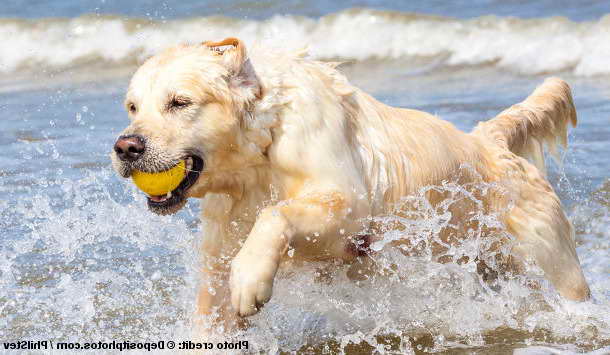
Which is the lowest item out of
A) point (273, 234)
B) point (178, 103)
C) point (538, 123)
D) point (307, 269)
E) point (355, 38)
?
point (355, 38)

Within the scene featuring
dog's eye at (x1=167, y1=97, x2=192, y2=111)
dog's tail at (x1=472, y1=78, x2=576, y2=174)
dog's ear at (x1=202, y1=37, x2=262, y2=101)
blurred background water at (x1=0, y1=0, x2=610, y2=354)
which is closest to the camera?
dog's eye at (x1=167, y1=97, x2=192, y2=111)

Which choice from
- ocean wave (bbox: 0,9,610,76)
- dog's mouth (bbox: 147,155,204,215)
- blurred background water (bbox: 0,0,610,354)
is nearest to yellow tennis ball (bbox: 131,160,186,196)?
dog's mouth (bbox: 147,155,204,215)

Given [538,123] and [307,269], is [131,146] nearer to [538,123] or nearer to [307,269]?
[307,269]

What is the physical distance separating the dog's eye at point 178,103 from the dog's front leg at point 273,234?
2.02ft

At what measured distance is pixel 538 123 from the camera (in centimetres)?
586

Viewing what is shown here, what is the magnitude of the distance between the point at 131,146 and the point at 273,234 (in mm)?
751

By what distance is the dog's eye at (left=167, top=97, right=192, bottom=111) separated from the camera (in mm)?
4137

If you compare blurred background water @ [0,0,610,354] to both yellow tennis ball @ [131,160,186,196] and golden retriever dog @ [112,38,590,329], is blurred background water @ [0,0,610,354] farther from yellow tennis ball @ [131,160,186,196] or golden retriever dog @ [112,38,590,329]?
yellow tennis ball @ [131,160,186,196]

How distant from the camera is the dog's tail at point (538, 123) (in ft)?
18.5

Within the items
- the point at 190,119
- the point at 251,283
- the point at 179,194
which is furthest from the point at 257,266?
the point at 190,119

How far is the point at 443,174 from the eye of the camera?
16.1ft

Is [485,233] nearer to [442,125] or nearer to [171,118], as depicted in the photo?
[442,125]

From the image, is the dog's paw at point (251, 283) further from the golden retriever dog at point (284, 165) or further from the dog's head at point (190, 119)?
the dog's head at point (190, 119)

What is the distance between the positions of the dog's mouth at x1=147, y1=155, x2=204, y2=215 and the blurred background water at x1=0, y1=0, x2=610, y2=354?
85 centimetres
